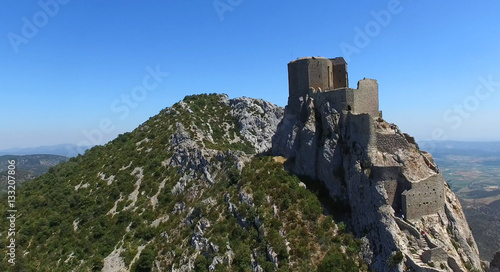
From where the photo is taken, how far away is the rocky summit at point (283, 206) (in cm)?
3375

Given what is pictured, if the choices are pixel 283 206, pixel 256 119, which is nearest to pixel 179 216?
pixel 283 206

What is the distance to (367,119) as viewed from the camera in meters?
36.8

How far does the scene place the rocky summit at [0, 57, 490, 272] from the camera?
33.8m

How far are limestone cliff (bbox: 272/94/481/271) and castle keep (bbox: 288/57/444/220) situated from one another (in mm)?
107

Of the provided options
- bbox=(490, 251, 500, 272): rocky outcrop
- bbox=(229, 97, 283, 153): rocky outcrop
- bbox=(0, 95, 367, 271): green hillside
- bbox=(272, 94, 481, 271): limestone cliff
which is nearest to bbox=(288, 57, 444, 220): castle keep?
bbox=(272, 94, 481, 271): limestone cliff

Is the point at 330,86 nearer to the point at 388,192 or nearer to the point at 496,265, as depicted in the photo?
the point at 388,192

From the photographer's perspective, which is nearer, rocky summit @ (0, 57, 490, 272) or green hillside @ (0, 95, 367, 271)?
rocky summit @ (0, 57, 490, 272)

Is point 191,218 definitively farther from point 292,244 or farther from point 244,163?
point 292,244

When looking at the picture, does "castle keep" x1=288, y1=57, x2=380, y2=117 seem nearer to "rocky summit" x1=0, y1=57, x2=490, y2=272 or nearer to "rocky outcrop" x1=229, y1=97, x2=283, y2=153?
"rocky summit" x1=0, y1=57, x2=490, y2=272

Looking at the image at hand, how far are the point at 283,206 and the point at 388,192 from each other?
1180 cm

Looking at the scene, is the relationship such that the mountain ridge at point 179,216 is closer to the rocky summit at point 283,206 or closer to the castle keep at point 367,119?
the rocky summit at point 283,206

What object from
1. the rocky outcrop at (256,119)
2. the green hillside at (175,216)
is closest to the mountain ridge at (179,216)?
the green hillside at (175,216)

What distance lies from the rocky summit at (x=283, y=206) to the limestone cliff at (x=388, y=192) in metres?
0.13

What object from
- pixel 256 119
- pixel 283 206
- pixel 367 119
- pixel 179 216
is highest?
pixel 256 119
